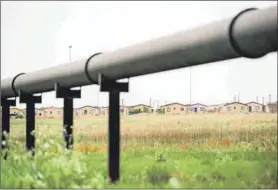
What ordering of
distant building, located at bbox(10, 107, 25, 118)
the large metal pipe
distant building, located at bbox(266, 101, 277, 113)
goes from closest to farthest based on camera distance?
the large metal pipe < distant building, located at bbox(266, 101, 277, 113) < distant building, located at bbox(10, 107, 25, 118)

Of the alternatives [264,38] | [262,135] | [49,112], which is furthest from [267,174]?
[49,112]

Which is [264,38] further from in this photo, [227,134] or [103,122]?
[103,122]

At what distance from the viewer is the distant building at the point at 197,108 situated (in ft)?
10.3

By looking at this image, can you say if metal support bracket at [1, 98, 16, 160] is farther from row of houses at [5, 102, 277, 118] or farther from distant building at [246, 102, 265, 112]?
distant building at [246, 102, 265, 112]

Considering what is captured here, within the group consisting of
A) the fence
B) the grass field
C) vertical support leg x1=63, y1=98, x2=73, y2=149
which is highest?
the fence

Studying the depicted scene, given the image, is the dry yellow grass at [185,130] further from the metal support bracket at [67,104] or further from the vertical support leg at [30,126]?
the vertical support leg at [30,126]

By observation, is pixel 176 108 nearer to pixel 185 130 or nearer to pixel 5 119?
pixel 185 130

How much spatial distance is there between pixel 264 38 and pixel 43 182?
63.8 inches

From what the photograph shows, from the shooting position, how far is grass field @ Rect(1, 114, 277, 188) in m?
2.86

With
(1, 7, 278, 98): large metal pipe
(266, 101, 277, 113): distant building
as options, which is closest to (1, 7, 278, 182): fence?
(1, 7, 278, 98): large metal pipe

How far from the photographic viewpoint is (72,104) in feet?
11.9

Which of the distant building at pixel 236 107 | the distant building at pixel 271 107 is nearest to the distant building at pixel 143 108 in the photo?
the distant building at pixel 236 107

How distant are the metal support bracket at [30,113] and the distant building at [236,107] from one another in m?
1.27

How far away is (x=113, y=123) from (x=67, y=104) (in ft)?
1.39
